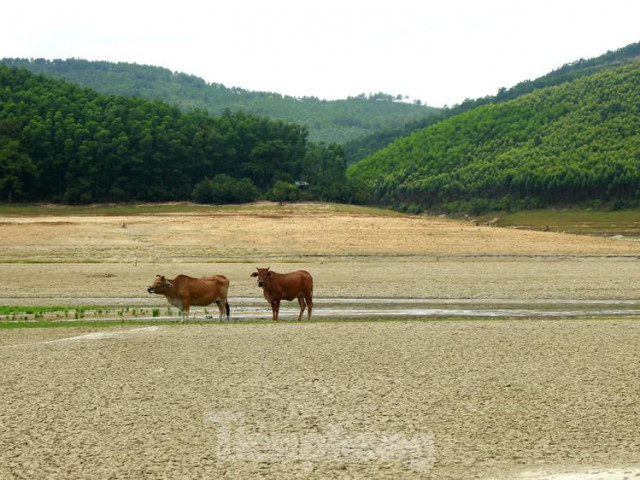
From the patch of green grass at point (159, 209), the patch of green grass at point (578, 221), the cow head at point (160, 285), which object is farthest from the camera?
the patch of green grass at point (578, 221)

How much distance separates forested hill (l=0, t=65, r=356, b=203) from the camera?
259 ft

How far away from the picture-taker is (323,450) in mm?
10250

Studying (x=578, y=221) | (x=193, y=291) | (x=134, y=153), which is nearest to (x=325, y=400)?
(x=193, y=291)

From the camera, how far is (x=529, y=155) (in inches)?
4934

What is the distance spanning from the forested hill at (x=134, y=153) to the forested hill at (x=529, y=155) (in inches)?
702

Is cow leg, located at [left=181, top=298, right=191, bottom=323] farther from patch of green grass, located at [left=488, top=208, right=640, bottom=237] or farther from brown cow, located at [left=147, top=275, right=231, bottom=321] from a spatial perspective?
patch of green grass, located at [left=488, top=208, right=640, bottom=237]

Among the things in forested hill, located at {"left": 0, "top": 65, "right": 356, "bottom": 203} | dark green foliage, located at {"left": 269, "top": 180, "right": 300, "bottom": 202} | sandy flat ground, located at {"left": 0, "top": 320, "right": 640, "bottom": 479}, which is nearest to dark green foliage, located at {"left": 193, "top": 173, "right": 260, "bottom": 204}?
forested hill, located at {"left": 0, "top": 65, "right": 356, "bottom": 203}

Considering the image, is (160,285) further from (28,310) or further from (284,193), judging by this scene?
(284,193)

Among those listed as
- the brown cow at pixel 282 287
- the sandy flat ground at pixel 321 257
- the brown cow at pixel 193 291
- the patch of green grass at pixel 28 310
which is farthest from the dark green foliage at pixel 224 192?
the brown cow at pixel 282 287

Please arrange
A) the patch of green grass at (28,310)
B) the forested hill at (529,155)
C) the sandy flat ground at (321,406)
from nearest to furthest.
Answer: the sandy flat ground at (321,406)
the patch of green grass at (28,310)
the forested hill at (529,155)

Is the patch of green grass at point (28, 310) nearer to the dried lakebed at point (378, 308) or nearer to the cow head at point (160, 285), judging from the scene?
the dried lakebed at point (378, 308)

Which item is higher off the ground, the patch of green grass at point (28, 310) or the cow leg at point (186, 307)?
the cow leg at point (186, 307)

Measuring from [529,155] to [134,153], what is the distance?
2532 inches

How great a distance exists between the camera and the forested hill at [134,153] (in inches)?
3103
